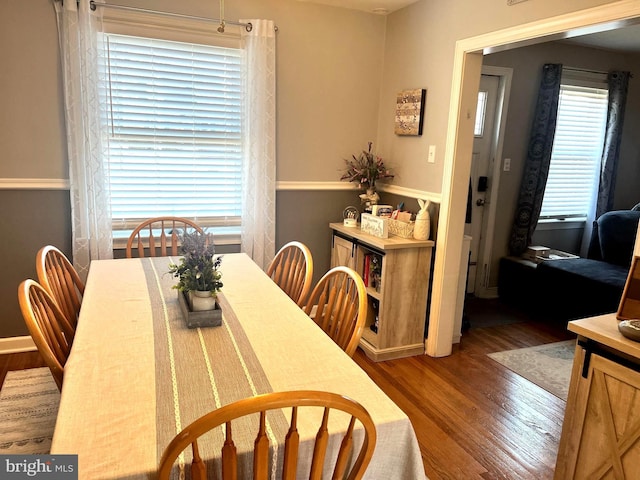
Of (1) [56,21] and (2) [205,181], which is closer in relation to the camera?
(1) [56,21]

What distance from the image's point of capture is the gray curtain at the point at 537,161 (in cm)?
420

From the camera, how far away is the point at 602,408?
65.1 inches

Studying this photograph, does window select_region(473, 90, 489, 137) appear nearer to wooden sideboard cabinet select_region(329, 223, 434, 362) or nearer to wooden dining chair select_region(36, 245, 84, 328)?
wooden sideboard cabinet select_region(329, 223, 434, 362)

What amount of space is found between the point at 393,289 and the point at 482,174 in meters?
1.79

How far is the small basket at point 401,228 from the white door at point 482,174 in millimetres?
1251

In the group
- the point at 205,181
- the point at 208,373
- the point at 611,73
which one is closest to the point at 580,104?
the point at 611,73

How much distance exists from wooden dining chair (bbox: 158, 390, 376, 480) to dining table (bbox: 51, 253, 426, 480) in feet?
0.22

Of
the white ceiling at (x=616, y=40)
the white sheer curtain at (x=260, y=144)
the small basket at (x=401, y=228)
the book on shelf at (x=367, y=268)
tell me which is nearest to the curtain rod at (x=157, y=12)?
the white sheer curtain at (x=260, y=144)

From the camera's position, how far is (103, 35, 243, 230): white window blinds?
3.04 meters

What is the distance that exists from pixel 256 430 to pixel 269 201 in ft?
7.91

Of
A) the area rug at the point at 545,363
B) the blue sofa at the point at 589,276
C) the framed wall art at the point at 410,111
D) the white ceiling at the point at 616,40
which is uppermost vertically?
the white ceiling at the point at 616,40

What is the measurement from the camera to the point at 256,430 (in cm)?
111

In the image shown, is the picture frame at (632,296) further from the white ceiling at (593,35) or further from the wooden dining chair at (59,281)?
the white ceiling at (593,35)

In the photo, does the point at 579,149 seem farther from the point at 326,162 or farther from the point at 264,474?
the point at 264,474
